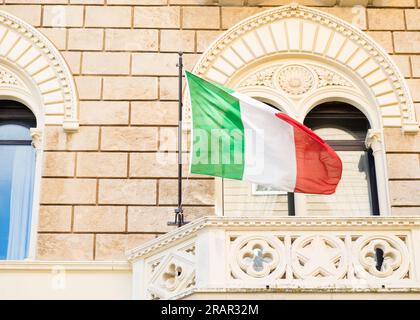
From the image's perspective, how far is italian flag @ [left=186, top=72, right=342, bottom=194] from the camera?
1664 cm

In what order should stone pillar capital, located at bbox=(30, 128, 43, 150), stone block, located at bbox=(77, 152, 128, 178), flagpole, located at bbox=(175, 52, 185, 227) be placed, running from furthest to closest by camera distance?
stone pillar capital, located at bbox=(30, 128, 43, 150) → stone block, located at bbox=(77, 152, 128, 178) → flagpole, located at bbox=(175, 52, 185, 227)

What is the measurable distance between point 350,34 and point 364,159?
2.56m

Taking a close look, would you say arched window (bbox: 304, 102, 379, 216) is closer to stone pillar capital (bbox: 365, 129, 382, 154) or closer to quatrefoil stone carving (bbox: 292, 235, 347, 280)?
stone pillar capital (bbox: 365, 129, 382, 154)

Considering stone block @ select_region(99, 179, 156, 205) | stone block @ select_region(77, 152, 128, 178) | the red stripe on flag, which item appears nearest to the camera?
the red stripe on flag

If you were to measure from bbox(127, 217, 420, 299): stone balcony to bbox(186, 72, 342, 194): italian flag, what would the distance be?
4.38ft

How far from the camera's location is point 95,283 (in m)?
17.2

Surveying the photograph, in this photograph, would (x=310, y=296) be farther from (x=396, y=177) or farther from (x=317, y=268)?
(x=396, y=177)

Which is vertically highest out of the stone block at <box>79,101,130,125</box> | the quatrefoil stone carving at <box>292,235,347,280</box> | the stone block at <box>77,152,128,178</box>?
the stone block at <box>79,101,130,125</box>

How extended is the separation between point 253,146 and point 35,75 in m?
4.86

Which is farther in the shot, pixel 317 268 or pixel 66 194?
pixel 66 194

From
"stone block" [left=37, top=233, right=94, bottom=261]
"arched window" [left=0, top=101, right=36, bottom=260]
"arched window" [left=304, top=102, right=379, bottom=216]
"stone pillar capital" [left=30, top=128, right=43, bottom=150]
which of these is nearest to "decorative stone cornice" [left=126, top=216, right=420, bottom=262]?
"stone block" [left=37, top=233, right=94, bottom=261]

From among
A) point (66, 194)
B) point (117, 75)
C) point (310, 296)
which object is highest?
point (117, 75)

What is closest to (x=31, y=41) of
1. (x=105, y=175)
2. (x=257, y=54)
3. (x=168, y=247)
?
(x=105, y=175)

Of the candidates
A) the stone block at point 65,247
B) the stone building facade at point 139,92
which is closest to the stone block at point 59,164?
the stone building facade at point 139,92
